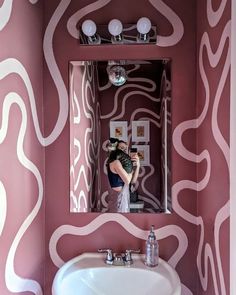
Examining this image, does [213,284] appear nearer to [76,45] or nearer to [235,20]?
[235,20]

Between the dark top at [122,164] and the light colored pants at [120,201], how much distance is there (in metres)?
0.04

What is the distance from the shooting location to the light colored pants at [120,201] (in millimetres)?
1587

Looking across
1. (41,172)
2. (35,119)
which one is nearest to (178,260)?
(41,172)

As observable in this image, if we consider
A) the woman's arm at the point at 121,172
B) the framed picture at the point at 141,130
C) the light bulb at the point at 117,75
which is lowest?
the woman's arm at the point at 121,172

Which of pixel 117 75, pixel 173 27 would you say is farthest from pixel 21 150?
pixel 173 27

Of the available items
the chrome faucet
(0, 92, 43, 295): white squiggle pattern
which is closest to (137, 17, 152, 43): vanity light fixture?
(0, 92, 43, 295): white squiggle pattern

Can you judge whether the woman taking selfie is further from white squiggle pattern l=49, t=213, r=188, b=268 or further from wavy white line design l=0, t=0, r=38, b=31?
wavy white line design l=0, t=0, r=38, b=31

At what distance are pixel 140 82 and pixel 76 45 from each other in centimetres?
36

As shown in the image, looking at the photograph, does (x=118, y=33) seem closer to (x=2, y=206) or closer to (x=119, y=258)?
(x=2, y=206)

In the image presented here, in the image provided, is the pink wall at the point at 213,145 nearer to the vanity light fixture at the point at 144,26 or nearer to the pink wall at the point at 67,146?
the pink wall at the point at 67,146

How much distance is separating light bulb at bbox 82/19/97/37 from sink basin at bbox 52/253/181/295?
1.07 m

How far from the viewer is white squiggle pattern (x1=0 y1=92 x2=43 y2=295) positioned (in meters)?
1.20

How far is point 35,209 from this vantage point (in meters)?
1.48

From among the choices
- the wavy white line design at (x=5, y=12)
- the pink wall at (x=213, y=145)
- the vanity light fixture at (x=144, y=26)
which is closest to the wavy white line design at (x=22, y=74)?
the wavy white line design at (x=5, y=12)
